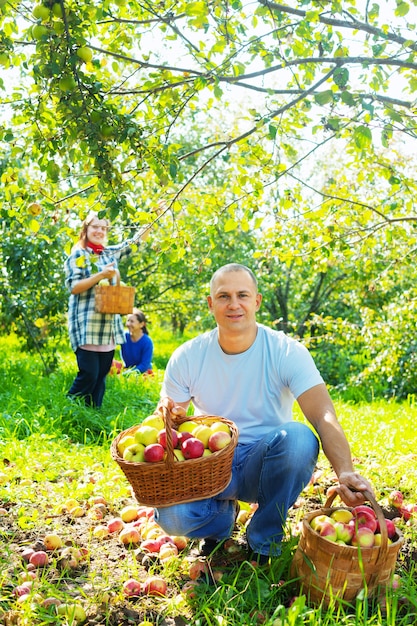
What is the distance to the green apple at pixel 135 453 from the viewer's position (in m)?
2.34

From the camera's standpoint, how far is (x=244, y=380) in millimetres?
2783

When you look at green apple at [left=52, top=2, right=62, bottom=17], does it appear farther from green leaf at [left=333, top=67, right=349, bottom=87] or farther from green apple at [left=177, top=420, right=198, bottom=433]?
green apple at [left=177, top=420, right=198, bottom=433]

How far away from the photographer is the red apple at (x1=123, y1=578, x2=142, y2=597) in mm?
2410

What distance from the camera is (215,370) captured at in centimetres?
284

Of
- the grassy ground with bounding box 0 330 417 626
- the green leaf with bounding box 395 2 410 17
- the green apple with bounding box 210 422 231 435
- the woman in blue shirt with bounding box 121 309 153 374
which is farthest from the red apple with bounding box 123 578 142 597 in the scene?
the woman in blue shirt with bounding box 121 309 153 374

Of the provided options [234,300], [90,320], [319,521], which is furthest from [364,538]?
[90,320]

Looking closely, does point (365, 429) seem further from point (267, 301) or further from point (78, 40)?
point (267, 301)

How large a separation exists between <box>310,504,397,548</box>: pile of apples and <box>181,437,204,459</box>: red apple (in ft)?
1.69

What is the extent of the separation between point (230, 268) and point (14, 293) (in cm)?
476

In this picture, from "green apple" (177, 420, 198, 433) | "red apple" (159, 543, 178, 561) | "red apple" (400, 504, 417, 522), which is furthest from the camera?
"red apple" (400, 504, 417, 522)

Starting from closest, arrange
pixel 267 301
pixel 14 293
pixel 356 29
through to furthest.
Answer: pixel 356 29 → pixel 14 293 → pixel 267 301

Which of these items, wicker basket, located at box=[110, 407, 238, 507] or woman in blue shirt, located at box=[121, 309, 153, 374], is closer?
wicker basket, located at box=[110, 407, 238, 507]

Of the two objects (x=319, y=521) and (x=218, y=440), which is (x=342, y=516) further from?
(x=218, y=440)

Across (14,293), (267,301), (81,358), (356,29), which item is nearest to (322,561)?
(356,29)
